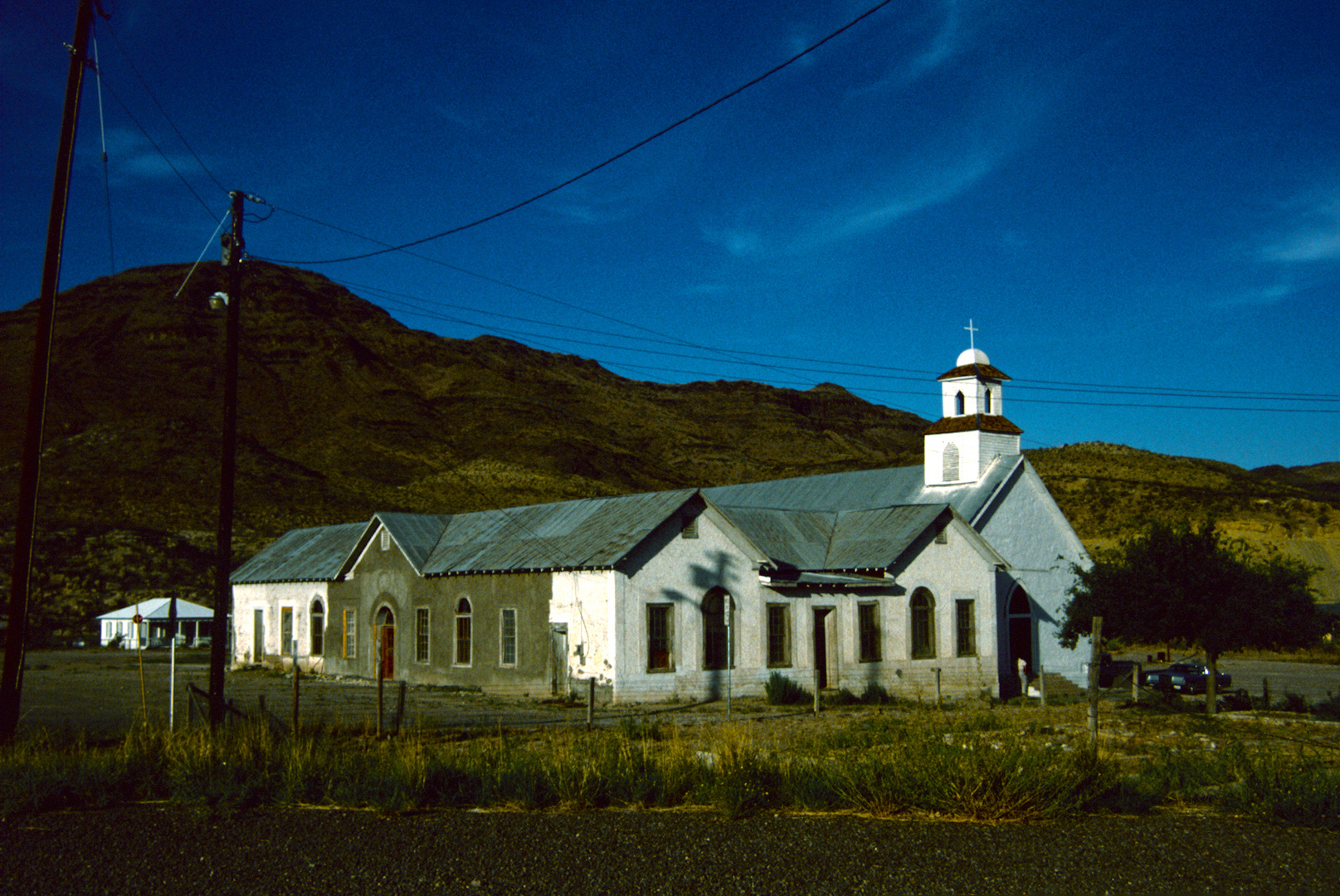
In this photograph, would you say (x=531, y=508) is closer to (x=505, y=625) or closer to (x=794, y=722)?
(x=505, y=625)

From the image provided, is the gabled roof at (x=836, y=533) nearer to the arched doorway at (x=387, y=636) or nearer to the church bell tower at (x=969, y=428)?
the church bell tower at (x=969, y=428)

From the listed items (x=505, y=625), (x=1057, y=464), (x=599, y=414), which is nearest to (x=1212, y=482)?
(x=1057, y=464)

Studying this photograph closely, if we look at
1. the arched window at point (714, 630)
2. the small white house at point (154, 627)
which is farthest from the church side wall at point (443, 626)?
the small white house at point (154, 627)

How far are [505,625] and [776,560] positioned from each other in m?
6.88

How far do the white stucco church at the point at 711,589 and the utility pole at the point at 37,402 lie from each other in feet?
35.5

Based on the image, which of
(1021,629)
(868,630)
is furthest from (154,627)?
(1021,629)

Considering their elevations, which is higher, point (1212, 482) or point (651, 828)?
point (1212, 482)

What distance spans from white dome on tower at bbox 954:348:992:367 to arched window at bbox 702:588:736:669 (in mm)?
14065

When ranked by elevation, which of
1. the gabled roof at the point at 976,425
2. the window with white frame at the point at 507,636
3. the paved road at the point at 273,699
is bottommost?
the paved road at the point at 273,699

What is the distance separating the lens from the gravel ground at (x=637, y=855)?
26.3ft

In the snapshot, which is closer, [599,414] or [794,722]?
[794,722]

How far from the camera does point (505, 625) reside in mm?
27359

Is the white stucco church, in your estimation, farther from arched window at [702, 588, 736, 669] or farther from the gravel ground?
the gravel ground

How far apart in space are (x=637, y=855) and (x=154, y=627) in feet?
179
